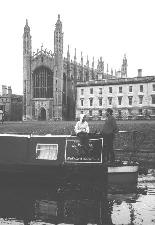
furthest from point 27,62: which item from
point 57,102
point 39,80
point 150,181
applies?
point 150,181

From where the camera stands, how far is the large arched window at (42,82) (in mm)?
87125

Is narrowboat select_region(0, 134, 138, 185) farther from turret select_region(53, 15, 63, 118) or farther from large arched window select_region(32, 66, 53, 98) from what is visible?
large arched window select_region(32, 66, 53, 98)

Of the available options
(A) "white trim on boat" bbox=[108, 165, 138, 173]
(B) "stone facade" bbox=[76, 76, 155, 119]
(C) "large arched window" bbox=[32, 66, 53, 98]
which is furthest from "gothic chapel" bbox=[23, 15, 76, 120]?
(A) "white trim on boat" bbox=[108, 165, 138, 173]

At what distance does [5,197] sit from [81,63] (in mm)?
79695

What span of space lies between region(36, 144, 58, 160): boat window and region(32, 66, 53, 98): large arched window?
2686 inches

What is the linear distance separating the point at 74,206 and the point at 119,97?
6631 cm

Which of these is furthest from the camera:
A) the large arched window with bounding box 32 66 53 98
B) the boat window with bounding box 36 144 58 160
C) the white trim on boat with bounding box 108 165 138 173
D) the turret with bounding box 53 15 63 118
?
the large arched window with bounding box 32 66 53 98

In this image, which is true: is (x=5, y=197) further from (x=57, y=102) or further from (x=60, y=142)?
(x=57, y=102)

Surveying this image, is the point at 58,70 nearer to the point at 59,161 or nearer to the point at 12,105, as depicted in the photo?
the point at 12,105

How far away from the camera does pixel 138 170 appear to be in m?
18.6

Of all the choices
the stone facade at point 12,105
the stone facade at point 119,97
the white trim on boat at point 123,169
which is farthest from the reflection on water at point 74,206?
the stone facade at point 12,105

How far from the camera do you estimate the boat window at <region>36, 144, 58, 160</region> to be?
730 inches

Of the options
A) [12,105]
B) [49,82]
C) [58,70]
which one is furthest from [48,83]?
[12,105]

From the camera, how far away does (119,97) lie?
8100 cm
